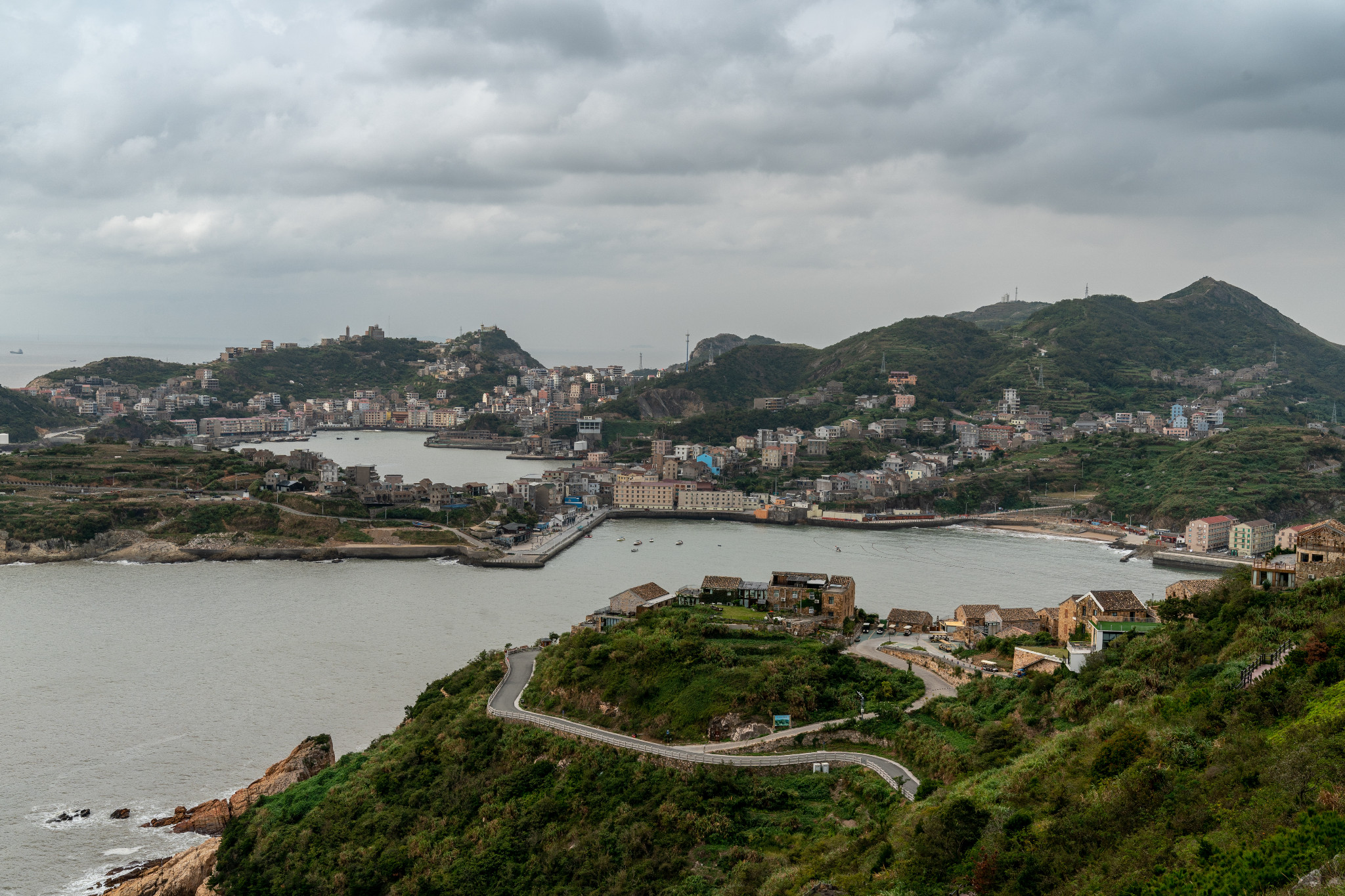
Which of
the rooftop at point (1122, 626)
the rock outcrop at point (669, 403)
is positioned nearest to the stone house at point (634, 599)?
the rooftop at point (1122, 626)

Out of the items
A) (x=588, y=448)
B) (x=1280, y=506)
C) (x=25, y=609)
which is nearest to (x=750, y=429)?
(x=588, y=448)

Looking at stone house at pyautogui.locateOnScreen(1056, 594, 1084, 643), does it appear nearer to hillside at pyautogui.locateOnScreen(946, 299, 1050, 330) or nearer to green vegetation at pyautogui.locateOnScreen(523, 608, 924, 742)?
green vegetation at pyautogui.locateOnScreen(523, 608, 924, 742)

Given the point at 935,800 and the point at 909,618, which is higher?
the point at 935,800

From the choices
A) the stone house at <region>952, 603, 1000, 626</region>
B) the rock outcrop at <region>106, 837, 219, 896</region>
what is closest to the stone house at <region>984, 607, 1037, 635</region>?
the stone house at <region>952, 603, 1000, 626</region>

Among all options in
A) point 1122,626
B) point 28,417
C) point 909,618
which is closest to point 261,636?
point 909,618

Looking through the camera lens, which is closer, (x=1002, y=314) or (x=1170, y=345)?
(x=1170, y=345)

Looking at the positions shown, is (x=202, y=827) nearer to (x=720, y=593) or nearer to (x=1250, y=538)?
(x=720, y=593)
